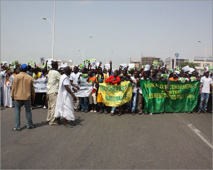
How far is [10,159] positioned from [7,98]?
6934 mm

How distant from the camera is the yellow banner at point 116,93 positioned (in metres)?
9.55

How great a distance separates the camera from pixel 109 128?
22.2ft

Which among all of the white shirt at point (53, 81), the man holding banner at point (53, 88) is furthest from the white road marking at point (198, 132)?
the white shirt at point (53, 81)

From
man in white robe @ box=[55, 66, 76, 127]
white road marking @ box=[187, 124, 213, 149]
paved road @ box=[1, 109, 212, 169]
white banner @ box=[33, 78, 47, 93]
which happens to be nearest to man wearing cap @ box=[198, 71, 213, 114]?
paved road @ box=[1, 109, 212, 169]

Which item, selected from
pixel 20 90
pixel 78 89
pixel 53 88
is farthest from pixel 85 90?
pixel 20 90

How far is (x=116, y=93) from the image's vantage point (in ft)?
31.6

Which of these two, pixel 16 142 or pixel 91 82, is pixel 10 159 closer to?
pixel 16 142

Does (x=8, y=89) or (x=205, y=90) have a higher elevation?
(x=205, y=90)

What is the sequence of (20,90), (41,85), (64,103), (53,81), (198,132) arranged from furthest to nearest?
(41,85), (53,81), (64,103), (198,132), (20,90)

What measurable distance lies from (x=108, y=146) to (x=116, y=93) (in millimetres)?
4696

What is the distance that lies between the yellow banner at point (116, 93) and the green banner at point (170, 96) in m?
0.68

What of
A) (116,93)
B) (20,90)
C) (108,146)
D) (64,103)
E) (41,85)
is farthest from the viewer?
(41,85)

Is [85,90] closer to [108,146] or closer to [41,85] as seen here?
[41,85]

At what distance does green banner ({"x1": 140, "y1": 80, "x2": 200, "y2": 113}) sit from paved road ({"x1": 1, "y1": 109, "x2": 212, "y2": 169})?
6.97 ft
